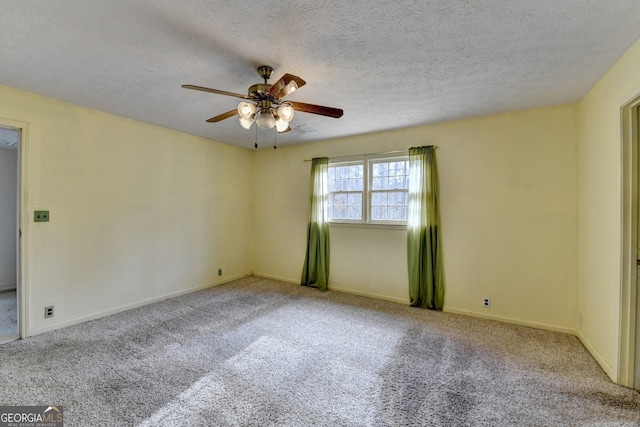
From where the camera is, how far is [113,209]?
3.32 m

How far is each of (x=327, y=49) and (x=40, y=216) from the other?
10.9 feet

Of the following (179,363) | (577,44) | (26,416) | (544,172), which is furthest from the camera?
(544,172)

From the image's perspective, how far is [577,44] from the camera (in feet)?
5.93

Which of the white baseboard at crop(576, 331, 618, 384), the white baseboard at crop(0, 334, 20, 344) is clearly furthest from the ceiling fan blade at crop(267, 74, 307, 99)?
the white baseboard at crop(0, 334, 20, 344)

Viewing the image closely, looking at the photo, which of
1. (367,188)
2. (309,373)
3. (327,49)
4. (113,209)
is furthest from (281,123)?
(113,209)

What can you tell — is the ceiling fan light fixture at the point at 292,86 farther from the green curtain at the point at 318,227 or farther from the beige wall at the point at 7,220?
the beige wall at the point at 7,220

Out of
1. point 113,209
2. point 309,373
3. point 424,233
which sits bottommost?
point 309,373

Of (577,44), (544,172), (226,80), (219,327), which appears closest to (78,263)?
(219,327)

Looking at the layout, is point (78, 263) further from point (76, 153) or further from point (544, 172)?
point (544, 172)

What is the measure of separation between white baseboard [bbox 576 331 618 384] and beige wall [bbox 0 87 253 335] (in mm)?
4765

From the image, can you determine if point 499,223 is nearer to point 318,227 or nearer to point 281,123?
point 318,227

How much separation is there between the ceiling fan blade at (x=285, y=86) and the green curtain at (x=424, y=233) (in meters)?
2.29

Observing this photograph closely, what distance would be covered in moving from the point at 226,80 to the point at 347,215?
8.69 ft

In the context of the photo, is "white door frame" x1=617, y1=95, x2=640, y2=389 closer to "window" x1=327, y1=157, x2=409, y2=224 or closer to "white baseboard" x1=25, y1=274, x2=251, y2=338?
"window" x1=327, y1=157, x2=409, y2=224
